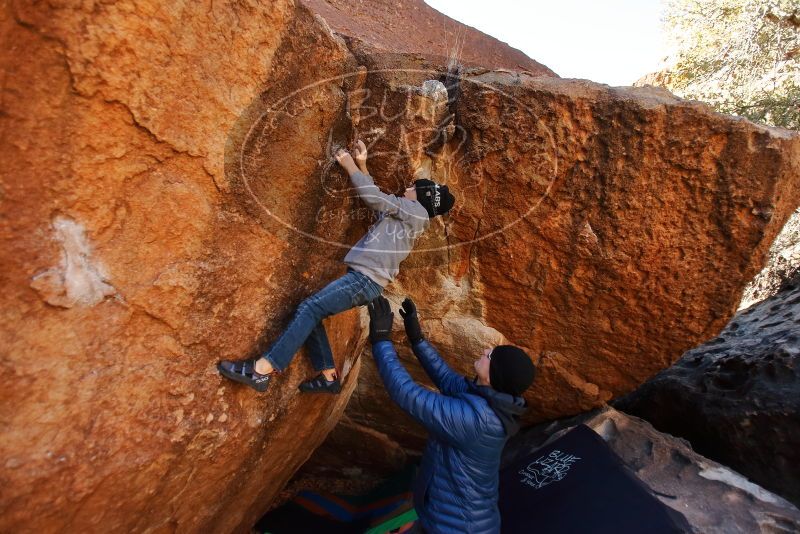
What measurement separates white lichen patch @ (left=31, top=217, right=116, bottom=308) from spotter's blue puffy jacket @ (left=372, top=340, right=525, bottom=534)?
131 centimetres

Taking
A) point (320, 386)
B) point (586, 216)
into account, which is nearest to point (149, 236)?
point (320, 386)

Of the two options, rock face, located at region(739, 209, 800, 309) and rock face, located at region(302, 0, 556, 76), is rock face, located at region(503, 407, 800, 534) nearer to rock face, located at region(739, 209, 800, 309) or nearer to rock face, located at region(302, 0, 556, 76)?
rock face, located at region(302, 0, 556, 76)

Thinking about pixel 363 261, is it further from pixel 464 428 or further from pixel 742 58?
pixel 742 58

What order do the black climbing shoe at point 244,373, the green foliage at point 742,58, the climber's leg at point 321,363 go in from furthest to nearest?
the green foliage at point 742,58, the climber's leg at point 321,363, the black climbing shoe at point 244,373

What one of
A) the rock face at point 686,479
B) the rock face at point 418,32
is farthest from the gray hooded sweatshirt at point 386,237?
the rock face at point 686,479

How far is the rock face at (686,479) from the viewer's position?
287 centimetres

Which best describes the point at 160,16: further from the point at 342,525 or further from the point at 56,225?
the point at 342,525

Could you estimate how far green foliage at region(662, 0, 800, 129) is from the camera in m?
6.21

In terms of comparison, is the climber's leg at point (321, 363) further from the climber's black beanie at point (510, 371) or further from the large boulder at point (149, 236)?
the climber's black beanie at point (510, 371)

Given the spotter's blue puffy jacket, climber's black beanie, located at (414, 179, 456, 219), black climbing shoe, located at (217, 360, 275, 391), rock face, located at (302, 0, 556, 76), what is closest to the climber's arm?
climber's black beanie, located at (414, 179, 456, 219)

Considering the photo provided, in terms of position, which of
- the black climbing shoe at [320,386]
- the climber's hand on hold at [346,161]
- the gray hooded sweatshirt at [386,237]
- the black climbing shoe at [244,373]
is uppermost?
the climber's hand on hold at [346,161]

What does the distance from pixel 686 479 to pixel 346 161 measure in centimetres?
290

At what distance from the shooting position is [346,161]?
→ 8.57 feet

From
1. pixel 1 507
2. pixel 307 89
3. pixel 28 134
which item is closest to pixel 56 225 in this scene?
pixel 28 134
